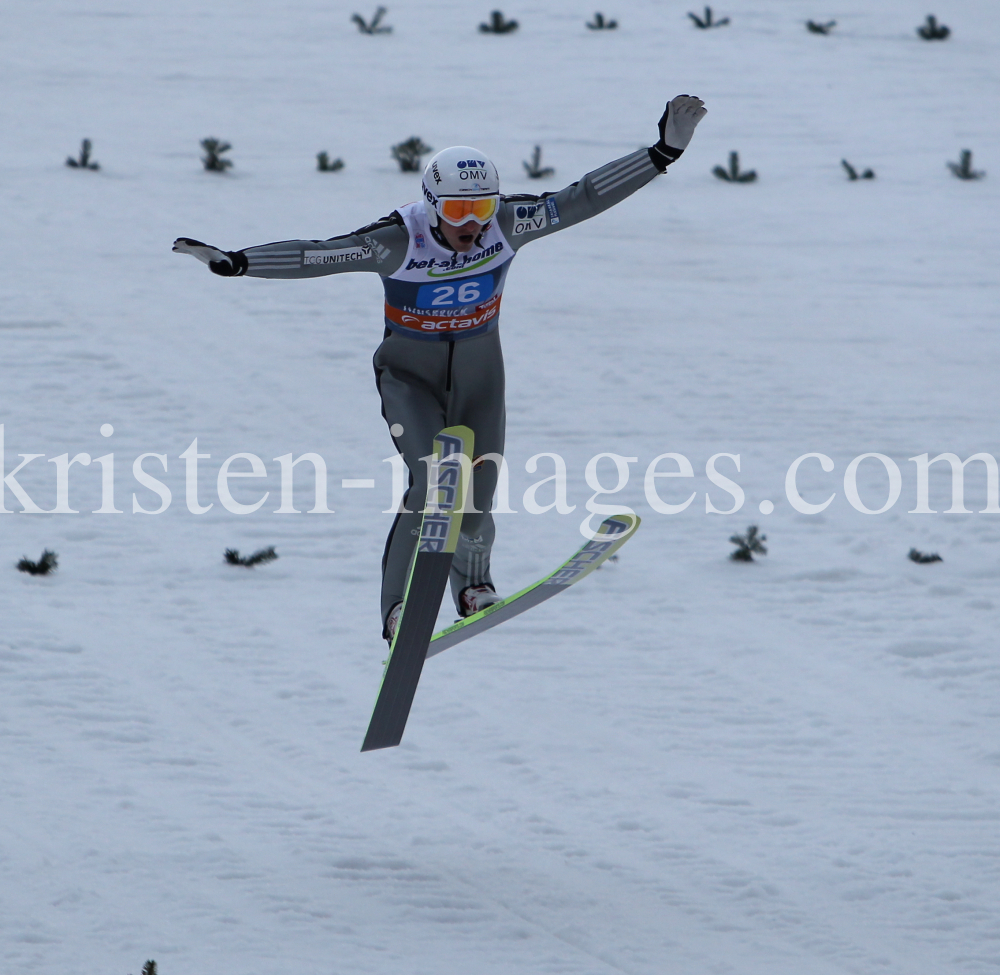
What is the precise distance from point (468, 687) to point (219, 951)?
298 cm

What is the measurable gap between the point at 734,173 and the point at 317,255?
1176 cm

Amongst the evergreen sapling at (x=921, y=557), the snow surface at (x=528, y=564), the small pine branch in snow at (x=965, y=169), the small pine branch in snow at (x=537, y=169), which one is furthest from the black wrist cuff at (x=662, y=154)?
the small pine branch in snow at (x=965, y=169)

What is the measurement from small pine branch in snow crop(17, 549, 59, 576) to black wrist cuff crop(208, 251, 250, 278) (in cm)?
479

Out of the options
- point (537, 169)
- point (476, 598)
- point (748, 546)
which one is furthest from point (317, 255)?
point (537, 169)

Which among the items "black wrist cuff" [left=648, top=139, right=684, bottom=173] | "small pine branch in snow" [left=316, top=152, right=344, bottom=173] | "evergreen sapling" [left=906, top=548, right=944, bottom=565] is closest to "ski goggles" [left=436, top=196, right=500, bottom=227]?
"black wrist cuff" [left=648, top=139, right=684, bottom=173]

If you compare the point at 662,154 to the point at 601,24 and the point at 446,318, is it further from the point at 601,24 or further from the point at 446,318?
the point at 601,24

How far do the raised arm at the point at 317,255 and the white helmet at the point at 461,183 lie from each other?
21 centimetres

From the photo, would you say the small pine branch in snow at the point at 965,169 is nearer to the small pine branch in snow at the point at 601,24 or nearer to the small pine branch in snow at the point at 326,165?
the small pine branch in snow at the point at 601,24

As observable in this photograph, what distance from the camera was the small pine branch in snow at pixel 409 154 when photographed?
52.0 ft

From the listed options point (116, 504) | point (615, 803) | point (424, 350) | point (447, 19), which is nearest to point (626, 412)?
point (116, 504)

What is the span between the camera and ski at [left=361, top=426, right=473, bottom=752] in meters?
5.84

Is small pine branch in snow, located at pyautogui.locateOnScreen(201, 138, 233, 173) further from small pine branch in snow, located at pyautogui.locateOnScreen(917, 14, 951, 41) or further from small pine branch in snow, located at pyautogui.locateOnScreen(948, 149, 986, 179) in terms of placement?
small pine branch in snow, located at pyautogui.locateOnScreen(917, 14, 951, 41)

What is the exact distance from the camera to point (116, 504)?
1069cm

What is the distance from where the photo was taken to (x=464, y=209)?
227 inches
